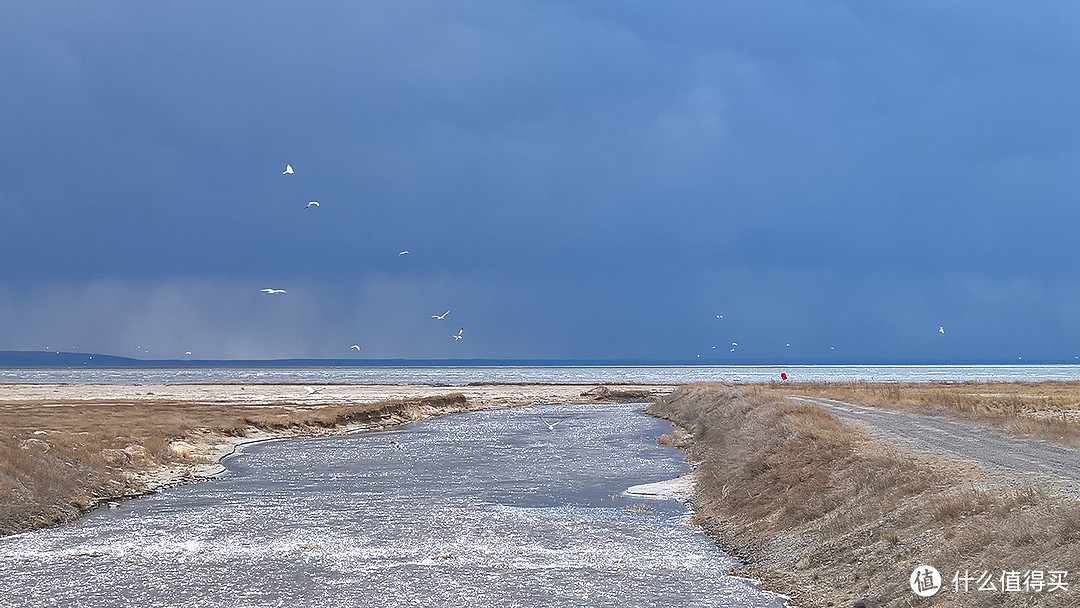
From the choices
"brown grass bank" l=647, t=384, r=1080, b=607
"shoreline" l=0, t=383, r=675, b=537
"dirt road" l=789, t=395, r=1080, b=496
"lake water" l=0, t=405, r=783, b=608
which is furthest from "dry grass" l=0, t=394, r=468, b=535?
"dirt road" l=789, t=395, r=1080, b=496

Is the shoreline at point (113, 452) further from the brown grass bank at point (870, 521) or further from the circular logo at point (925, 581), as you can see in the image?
the circular logo at point (925, 581)

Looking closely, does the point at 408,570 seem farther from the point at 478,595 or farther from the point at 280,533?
the point at 280,533

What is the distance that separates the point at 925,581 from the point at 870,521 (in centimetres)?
406

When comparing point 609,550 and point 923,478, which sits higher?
point 923,478

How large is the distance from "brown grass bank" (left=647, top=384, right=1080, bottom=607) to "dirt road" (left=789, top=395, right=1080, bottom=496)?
1131 millimetres

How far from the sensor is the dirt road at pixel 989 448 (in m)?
20.0

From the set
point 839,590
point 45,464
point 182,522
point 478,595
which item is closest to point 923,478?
point 839,590

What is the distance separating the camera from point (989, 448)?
1056 inches

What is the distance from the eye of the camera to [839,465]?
76.3ft

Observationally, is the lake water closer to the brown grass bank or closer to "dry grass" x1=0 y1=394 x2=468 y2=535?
the brown grass bank

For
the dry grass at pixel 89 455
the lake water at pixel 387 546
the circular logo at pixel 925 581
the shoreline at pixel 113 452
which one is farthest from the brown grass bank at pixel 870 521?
the shoreline at pixel 113 452

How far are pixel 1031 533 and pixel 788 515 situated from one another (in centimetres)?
774

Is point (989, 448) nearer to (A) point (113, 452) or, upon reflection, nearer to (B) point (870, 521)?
(B) point (870, 521)

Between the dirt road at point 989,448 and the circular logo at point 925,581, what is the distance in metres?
4.16
